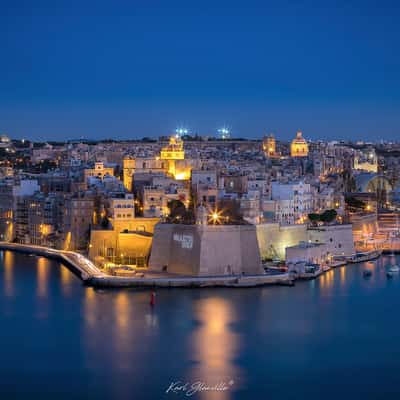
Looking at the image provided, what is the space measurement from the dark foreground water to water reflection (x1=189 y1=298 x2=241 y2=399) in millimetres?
14

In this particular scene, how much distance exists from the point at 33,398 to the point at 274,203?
30.0 feet

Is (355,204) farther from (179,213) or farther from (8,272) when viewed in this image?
(8,272)

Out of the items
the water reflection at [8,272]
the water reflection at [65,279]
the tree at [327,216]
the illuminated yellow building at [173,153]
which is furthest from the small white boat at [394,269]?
the water reflection at [8,272]

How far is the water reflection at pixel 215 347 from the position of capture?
10539mm

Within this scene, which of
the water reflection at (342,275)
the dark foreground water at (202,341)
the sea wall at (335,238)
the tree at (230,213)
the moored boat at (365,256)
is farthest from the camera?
the moored boat at (365,256)

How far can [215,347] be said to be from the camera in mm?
11828

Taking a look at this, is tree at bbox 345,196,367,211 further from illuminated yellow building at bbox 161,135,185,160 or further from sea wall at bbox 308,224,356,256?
sea wall at bbox 308,224,356,256

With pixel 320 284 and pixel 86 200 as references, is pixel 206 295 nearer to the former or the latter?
pixel 320 284

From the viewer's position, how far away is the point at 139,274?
611 inches

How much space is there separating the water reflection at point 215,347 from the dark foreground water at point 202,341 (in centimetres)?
1

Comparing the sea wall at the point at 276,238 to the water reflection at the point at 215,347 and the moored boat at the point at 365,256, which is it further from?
the water reflection at the point at 215,347

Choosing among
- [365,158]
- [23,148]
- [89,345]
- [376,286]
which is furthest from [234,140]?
[89,345]
